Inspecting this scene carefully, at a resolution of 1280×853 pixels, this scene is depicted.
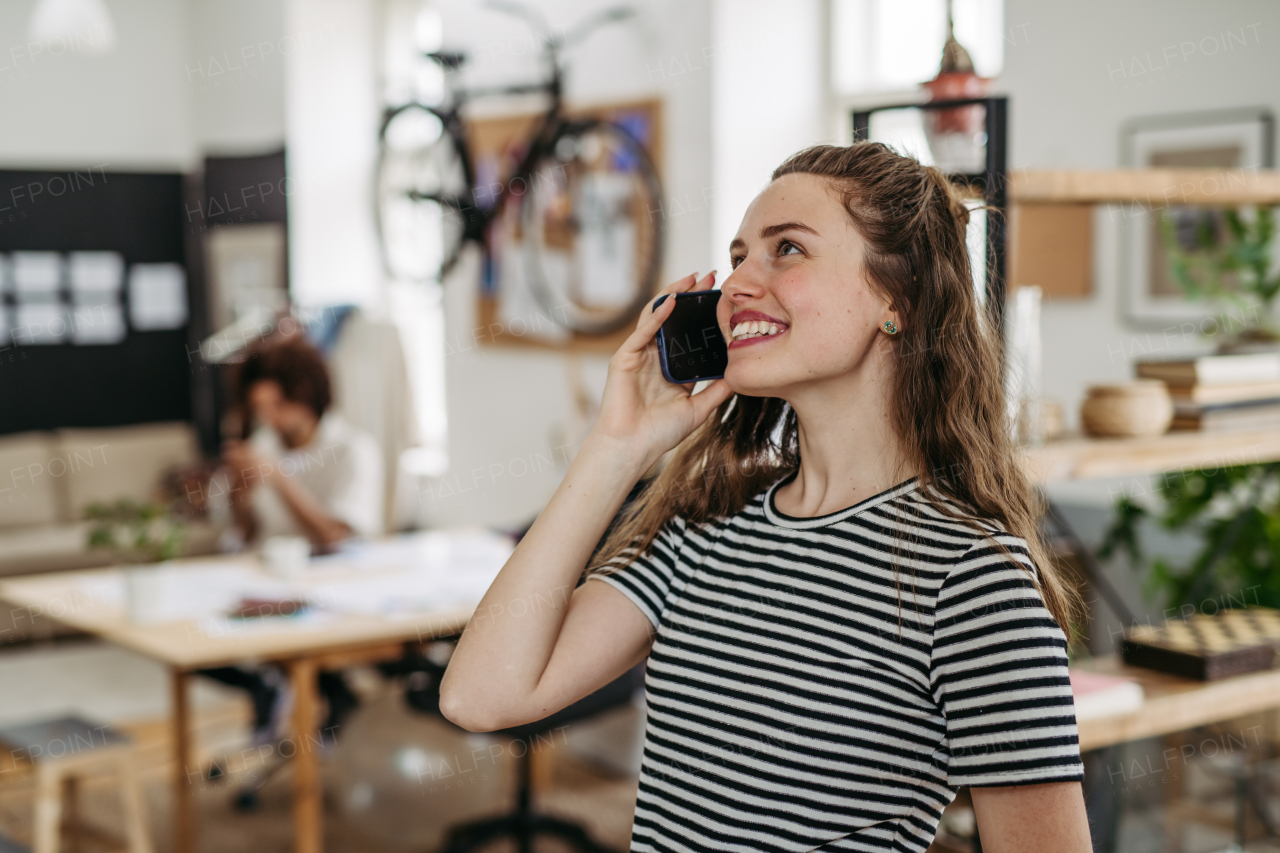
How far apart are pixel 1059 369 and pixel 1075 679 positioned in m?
1.70

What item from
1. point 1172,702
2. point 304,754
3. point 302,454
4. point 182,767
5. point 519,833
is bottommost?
point 519,833

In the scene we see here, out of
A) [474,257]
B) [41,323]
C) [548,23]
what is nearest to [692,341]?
[548,23]

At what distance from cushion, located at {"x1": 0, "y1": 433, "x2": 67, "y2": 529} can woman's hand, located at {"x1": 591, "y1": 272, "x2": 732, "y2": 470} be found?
206 inches

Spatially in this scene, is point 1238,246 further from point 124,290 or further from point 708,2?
point 124,290

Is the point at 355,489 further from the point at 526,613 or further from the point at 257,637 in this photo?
the point at 526,613

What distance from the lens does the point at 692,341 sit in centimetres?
127

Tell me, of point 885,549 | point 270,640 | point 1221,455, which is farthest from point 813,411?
point 270,640

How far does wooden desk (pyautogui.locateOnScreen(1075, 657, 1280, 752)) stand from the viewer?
1819 mm

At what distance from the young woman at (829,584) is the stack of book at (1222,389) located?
0.99 m

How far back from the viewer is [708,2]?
3.67m

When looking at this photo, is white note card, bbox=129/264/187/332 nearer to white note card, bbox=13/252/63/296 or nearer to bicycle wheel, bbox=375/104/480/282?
white note card, bbox=13/252/63/296

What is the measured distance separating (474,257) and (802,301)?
3.92 m

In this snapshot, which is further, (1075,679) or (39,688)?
(39,688)

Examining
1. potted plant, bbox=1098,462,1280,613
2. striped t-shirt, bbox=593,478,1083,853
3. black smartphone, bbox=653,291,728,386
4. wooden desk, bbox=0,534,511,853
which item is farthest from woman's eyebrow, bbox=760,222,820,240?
wooden desk, bbox=0,534,511,853
